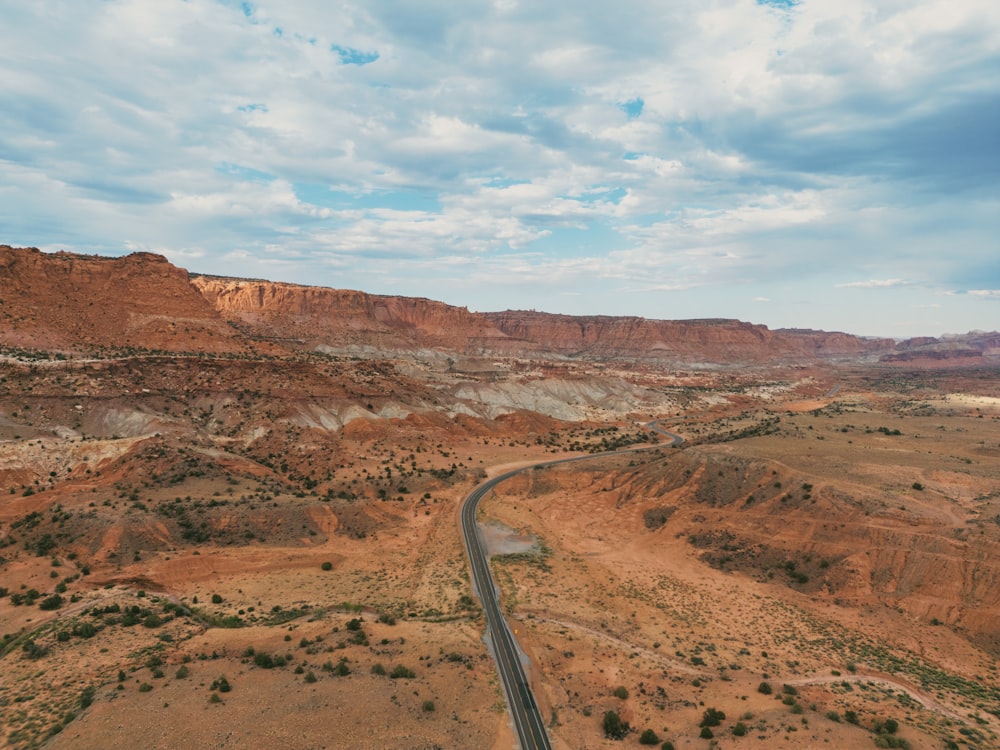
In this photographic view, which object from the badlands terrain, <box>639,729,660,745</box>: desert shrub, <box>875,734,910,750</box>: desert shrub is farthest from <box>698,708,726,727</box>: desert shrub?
<box>875,734,910,750</box>: desert shrub

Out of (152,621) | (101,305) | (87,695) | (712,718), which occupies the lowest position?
(152,621)

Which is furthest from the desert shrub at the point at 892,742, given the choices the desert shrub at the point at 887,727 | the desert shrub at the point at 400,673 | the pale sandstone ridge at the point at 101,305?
the pale sandstone ridge at the point at 101,305

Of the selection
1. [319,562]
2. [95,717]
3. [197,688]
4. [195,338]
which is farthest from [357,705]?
[195,338]

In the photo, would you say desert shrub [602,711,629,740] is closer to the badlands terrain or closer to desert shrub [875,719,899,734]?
the badlands terrain

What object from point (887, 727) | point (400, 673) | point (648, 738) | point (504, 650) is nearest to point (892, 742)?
point (887, 727)

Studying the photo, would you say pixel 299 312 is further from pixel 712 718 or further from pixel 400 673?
pixel 712 718
